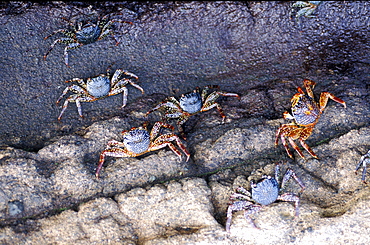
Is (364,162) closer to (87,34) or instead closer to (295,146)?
(295,146)

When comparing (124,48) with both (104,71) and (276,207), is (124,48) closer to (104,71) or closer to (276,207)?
(104,71)

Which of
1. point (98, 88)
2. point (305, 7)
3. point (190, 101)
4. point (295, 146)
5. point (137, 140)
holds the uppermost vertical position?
point (305, 7)

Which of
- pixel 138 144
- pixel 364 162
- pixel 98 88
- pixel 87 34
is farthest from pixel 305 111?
pixel 87 34

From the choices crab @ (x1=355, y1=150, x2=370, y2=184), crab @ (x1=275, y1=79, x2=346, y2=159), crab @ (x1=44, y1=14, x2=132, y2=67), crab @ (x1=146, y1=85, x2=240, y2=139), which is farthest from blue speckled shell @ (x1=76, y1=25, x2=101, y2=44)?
crab @ (x1=355, y1=150, x2=370, y2=184)

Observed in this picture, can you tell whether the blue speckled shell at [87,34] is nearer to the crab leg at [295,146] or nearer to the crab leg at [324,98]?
the crab leg at [295,146]

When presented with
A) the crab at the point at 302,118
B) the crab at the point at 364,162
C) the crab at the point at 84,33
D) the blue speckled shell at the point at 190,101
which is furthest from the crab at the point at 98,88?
the crab at the point at 364,162
